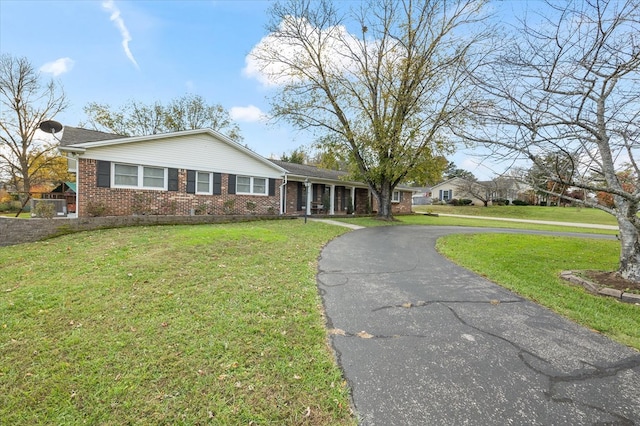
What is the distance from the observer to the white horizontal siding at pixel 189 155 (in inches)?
471

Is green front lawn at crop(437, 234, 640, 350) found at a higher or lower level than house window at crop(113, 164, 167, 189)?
lower

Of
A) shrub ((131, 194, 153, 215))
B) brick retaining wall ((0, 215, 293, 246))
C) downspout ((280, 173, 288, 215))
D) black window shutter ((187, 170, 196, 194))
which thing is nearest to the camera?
brick retaining wall ((0, 215, 293, 246))

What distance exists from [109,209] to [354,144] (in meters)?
12.9

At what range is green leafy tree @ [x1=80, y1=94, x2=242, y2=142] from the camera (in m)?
26.7

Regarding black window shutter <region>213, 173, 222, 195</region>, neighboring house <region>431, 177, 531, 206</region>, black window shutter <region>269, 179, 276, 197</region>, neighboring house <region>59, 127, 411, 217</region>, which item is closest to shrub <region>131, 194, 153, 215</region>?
neighboring house <region>59, 127, 411, 217</region>

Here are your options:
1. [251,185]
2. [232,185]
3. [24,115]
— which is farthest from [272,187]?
[24,115]

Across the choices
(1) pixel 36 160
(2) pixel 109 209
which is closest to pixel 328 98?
(2) pixel 109 209

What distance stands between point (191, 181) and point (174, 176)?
776 mm

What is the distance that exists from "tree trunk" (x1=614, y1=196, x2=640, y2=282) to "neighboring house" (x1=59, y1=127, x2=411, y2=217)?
11.7 metres

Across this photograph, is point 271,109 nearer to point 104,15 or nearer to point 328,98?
point 328,98

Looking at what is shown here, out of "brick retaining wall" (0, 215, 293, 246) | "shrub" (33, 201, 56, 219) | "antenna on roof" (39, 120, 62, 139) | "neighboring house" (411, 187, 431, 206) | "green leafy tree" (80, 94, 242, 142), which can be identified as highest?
"green leafy tree" (80, 94, 242, 142)


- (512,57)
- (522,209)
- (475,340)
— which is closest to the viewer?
(475,340)

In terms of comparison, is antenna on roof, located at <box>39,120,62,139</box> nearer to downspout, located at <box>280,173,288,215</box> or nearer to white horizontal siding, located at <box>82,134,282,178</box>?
white horizontal siding, located at <box>82,134,282,178</box>

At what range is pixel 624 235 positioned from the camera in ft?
18.2
